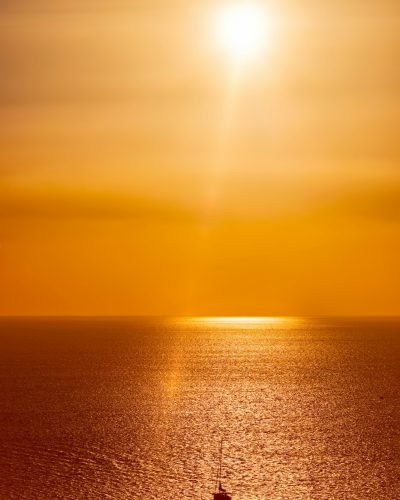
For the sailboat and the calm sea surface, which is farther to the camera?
the calm sea surface

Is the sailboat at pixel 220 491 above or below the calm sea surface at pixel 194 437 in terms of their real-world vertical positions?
below

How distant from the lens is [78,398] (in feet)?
407

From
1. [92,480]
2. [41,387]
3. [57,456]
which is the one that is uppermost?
[41,387]

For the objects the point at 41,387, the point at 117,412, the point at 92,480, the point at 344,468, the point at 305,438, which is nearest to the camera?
the point at 92,480

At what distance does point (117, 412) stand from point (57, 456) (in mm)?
33143

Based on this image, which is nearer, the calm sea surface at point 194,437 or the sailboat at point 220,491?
the sailboat at point 220,491

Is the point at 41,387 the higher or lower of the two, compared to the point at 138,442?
higher

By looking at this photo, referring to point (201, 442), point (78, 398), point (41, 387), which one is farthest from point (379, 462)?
point (41, 387)

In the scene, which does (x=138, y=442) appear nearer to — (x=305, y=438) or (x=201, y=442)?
(x=201, y=442)

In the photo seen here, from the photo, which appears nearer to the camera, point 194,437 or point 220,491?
point 220,491

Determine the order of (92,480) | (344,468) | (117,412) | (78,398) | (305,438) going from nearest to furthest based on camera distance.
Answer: (92,480)
(344,468)
(305,438)
(117,412)
(78,398)

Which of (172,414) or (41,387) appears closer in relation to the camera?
(172,414)

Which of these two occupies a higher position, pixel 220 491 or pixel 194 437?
pixel 194 437

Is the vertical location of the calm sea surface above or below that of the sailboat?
above
